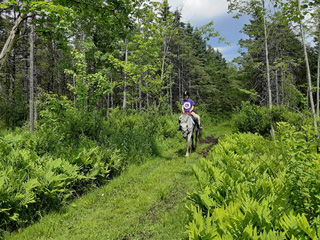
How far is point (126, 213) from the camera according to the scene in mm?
4262

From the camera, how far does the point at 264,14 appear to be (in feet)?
32.4

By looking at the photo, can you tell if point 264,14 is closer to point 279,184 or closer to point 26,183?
point 279,184

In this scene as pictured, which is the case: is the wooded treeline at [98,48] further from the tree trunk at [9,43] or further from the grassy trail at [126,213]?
the grassy trail at [126,213]

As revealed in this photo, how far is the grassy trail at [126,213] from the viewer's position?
3484 mm

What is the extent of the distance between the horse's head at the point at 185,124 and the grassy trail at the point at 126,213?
284cm

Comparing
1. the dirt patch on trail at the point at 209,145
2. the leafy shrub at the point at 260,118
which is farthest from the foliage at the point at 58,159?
the leafy shrub at the point at 260,118

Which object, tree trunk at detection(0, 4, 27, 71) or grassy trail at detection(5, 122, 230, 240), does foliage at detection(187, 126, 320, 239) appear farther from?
tree trunk at detection(0, 4, 27, 71)

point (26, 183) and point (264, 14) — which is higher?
point (264, 14)

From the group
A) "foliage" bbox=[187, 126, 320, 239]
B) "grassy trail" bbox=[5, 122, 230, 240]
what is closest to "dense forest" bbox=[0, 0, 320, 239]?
"foliage" bbox=[187, 126, 320, 239]

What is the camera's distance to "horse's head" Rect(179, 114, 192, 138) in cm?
907

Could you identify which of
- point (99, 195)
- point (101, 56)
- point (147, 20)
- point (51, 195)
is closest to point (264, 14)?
point (147, 20)

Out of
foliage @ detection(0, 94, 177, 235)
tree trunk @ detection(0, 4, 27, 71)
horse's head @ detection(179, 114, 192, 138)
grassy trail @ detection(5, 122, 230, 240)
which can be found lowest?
grassy trail @ detection(5, 122, 230, 240)

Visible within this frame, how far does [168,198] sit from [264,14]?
32.0 feet

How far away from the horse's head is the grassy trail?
9.32 ft
